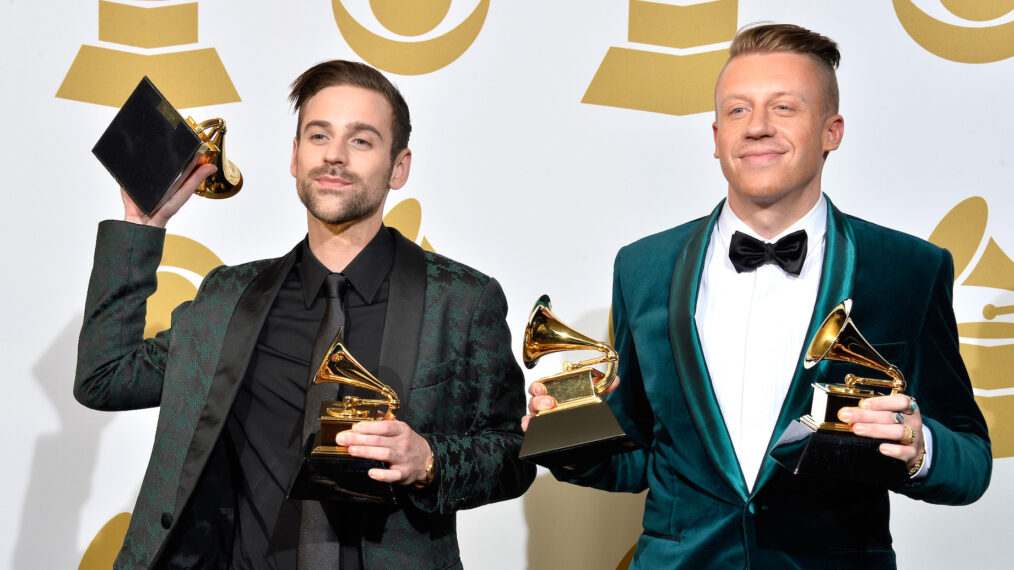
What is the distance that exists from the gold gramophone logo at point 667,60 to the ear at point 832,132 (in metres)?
0.97

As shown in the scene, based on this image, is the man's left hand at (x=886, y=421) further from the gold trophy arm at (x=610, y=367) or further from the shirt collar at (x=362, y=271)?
the shirt collar at (x=362, y=271)

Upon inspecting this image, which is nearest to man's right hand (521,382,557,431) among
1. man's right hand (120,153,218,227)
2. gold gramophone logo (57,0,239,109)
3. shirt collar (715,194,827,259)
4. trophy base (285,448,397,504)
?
trophy base (285,448,397,504)

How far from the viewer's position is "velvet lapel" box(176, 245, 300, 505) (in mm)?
2312

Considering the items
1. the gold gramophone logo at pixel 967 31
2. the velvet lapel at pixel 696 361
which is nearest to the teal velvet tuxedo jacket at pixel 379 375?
the velvet lapel at pixel 696 361

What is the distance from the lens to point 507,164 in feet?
11.2

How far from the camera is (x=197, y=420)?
2373 mm

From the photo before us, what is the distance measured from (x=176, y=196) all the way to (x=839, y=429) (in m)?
1.69

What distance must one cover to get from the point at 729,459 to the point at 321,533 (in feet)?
3.01

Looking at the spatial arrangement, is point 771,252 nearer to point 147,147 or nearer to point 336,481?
point 336,481

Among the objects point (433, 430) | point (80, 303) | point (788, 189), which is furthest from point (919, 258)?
point (80, 303)

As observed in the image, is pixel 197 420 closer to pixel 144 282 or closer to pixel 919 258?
pixel 144 282

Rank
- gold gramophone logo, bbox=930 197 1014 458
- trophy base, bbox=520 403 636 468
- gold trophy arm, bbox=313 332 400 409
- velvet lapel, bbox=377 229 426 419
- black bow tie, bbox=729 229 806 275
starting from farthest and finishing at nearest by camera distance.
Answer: gold gramophone logo, bbox=930 197 1014 458
velvet lapel, bbox=377 229 426 419
black bow tie, bbox=729 229 806 275
gold trophy arm, bbox=313 332 400 409
trophy base, bbox=520 403 636 468

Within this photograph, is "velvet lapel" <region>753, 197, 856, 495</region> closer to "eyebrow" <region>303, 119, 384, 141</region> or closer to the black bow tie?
the black bow tie

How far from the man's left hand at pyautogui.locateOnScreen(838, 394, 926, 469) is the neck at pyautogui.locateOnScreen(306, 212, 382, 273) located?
1.30 m
